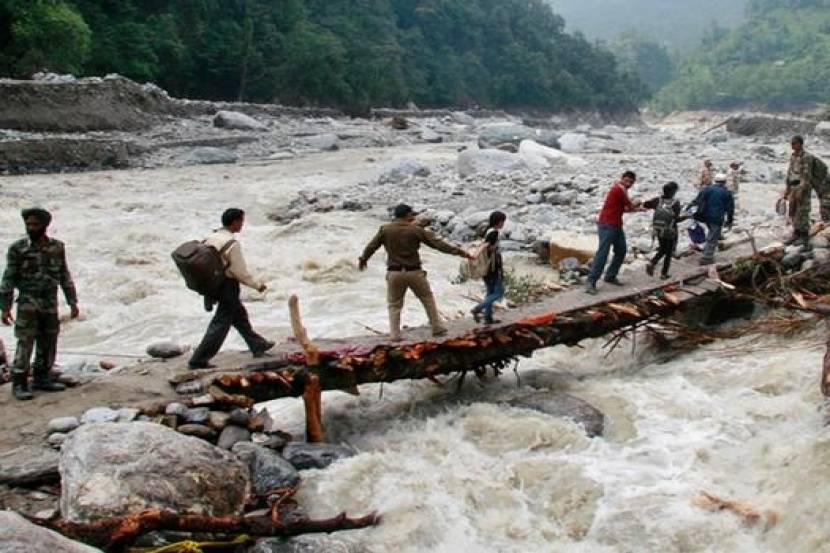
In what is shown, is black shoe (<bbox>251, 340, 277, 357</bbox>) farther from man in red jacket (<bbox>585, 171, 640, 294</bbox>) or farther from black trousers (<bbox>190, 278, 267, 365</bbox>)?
man in red jacket (<bbox>585, 171, 640, 294</bbox>)

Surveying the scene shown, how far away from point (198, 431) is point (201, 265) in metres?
1.26

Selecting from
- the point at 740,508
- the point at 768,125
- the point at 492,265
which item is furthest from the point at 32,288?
the point at 768,125

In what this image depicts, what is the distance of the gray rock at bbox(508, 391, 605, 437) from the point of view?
643 cm

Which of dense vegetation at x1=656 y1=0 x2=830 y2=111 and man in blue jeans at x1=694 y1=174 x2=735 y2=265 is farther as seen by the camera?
dense vegetation at x1=656 y1=0 x2=830 y2=111

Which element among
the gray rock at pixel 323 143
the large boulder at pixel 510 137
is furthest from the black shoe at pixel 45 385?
the large boulder at pixel 510 137

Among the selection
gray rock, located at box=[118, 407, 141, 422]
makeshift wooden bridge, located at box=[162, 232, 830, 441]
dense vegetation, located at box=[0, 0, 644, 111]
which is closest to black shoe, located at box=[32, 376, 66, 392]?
gray rock, located at box=[118, 407, 141, 422]

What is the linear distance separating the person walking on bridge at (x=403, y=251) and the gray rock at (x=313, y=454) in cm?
130

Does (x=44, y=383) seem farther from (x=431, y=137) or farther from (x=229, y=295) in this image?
(x=431, y=137)

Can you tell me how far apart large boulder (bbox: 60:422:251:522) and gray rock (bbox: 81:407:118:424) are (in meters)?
0.50

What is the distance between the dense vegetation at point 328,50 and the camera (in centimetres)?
2745

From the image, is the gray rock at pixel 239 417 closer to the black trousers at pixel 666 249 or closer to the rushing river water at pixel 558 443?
the rushing river water at pixel 558 443

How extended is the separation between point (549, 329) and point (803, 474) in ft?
8.91

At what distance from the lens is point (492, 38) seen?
72.6m

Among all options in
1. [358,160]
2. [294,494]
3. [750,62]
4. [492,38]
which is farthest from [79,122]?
[750,62]
